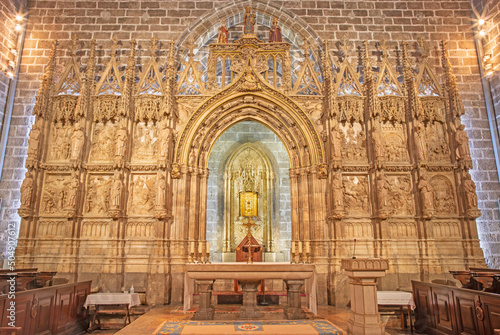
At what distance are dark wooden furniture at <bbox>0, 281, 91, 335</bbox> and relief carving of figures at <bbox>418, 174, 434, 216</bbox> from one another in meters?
9.99

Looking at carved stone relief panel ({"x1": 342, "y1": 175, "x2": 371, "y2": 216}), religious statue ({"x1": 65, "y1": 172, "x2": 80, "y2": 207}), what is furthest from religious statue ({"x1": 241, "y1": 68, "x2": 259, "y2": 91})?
religious statue ({"x1": 65, "y1": 172, "x2": 80, "y2": 207})

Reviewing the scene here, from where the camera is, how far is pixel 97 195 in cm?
1056

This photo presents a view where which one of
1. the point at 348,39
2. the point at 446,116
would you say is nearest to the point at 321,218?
the point at 446,116

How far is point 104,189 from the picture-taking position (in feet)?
34.8

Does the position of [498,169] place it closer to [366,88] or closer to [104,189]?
[366,88]

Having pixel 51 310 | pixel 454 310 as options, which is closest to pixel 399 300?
pixel 454 310

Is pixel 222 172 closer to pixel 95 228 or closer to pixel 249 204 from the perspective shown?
pixel 249 204

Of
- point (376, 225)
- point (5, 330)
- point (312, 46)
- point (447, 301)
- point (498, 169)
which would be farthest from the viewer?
point (312, 46)

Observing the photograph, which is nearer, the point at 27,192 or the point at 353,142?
the point at 27,192

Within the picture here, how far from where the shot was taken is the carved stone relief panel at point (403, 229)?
10422mm

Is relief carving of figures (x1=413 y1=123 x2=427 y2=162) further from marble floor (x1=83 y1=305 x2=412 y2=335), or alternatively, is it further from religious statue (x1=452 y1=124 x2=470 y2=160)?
marble floor (x1=83 y1=305 x2=412 y2=335)

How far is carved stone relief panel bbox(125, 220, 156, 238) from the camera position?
10344mm

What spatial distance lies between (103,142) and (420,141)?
10.2 metres

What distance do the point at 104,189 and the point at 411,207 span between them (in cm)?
974
